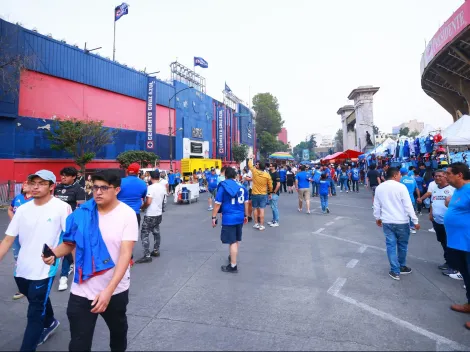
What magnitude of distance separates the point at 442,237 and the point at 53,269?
590 cm

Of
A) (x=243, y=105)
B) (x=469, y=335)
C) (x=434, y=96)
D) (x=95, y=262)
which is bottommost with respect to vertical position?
(x=469, y=335)

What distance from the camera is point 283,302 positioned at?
374 centimetres

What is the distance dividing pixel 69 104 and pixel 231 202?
21.9m

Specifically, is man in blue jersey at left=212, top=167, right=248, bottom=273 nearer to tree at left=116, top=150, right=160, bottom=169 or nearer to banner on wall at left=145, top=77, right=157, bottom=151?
tree at left=116, top=150, right=160, bottom=169

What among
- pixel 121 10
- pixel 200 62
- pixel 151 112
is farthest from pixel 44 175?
pixel 200 62

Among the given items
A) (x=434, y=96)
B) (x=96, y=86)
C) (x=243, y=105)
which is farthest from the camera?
(x=243, y=105)

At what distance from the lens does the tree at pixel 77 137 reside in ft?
61.2

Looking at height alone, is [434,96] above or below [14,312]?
above

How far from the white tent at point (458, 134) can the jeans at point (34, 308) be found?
38.0ft

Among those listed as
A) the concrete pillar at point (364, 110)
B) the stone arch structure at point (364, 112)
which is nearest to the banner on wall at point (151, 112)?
the stone arch structure at point (364, 112)

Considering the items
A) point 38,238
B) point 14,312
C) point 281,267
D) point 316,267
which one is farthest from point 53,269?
point 316,267

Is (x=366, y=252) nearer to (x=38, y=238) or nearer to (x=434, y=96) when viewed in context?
→ (x=38, y=238)

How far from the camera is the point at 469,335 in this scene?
9.89 feet

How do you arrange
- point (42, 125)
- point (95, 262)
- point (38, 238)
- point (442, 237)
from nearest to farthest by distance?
1. point (95, 262)
2. point (38, 238)
3. point (442, 237)
4. point (42, 125)
